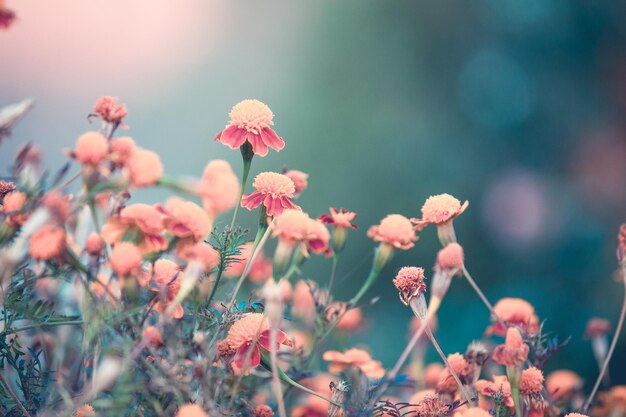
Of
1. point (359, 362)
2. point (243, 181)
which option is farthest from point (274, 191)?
point (359, 362)

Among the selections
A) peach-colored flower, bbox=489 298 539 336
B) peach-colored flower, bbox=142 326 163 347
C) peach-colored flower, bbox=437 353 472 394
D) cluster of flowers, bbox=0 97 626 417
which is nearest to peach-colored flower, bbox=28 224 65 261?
cluster of flowers, bbox=0 97 626 417

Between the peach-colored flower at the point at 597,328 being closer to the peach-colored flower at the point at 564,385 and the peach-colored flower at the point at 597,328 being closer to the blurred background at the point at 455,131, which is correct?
the peach-colored flower at the point at 564,385

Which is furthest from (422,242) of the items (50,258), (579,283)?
(50,258)

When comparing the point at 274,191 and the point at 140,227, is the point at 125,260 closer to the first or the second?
the point at 140,227

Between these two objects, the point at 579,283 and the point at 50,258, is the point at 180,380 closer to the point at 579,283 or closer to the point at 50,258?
the point at 50,258

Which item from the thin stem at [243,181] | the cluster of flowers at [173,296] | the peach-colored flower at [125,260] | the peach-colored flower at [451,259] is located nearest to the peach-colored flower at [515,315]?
the cluster of flowers at [173,296]

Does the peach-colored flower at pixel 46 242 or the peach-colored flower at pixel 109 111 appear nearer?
the peach-colored flower at pixel 46 242

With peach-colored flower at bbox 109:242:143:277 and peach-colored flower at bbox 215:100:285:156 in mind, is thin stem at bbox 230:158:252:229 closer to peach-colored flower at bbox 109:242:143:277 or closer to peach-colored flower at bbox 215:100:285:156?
peach-colored flower at bbox 215:100:285:156
